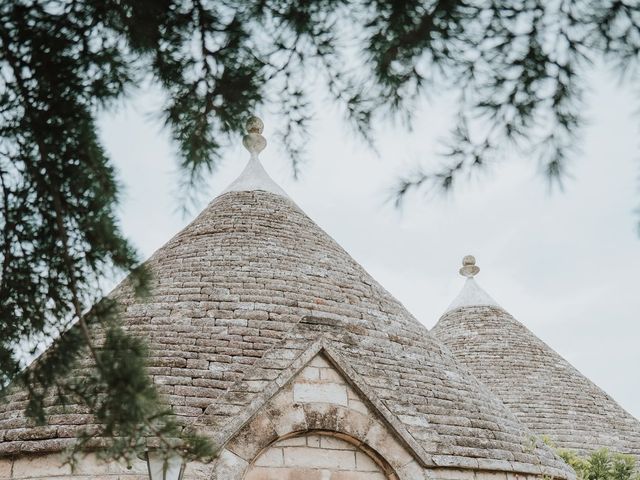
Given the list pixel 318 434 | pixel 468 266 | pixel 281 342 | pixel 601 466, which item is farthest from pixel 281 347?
pixel 468 266

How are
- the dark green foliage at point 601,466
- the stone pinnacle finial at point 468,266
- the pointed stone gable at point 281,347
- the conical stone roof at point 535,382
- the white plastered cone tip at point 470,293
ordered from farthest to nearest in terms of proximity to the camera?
the stone pinnacle finial at point 468,266 < the white plastered cone tip at point 470,293 < the conical stone roof at point 535,382 < the dark green foliage at point 601,466 < the pointed stone gable at point 281,347

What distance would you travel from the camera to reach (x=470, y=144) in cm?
316

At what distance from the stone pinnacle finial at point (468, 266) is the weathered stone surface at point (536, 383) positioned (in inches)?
51.5

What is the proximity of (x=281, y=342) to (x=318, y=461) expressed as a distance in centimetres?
108

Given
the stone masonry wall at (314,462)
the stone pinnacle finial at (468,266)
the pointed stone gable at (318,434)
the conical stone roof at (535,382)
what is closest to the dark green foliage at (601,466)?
the conical stone roof at (535,382)

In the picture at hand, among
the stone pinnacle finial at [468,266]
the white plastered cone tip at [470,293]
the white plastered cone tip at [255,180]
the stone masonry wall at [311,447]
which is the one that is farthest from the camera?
the stone pinnacle finial at [468,266]

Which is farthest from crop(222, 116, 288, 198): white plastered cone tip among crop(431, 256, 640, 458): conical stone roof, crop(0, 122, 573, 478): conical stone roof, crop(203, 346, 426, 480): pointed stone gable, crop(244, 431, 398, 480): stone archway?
crop(431, 256, 640, 458): conical stone roof

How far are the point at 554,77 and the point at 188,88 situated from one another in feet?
5.45

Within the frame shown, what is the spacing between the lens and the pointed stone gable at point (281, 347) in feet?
18.2

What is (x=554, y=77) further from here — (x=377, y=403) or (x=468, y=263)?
(x=468, y=263)

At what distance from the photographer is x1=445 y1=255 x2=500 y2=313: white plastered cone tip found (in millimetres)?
13742

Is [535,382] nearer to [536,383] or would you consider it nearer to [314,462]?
[536,383]

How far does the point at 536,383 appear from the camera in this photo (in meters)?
11.6

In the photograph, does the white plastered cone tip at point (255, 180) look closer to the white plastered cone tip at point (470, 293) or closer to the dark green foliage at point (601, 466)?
the dark green foliage at point (601, 466)
